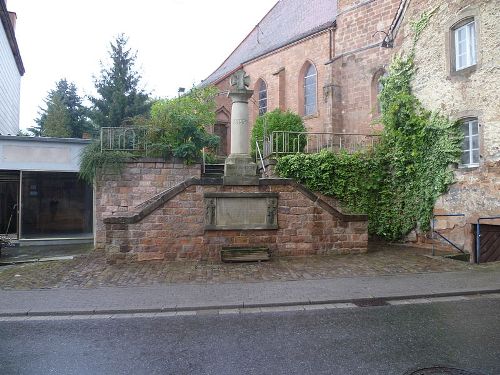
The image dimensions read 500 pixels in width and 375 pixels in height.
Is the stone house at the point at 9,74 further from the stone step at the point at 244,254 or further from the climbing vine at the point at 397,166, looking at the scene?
the stone step at the point at 244,254

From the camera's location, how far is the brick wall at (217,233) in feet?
35.1

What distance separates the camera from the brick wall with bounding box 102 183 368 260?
10688 mm

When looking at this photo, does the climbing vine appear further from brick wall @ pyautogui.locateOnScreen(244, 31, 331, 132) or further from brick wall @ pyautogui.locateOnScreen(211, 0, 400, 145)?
brick wall @ pyautogui.locateOnScreen(244, 31, 331, 132)

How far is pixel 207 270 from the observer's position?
388 inches

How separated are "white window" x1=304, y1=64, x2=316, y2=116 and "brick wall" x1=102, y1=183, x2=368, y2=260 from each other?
13.2m

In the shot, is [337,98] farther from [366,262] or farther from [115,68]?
[115,68]

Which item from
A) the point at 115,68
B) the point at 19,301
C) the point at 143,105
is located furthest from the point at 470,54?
the point at 115,68

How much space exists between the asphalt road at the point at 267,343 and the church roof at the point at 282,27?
18.6 meters

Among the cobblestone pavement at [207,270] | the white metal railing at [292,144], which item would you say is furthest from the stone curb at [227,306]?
the white metal railing at [292,144]

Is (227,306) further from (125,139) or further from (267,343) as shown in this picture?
(125,139)

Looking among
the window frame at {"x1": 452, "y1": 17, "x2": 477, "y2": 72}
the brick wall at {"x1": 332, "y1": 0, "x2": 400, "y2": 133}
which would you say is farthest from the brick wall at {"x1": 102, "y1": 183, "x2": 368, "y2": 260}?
the brick wall at {"x1": 332, "y1": 0, "x2": 400, "y2": 133}

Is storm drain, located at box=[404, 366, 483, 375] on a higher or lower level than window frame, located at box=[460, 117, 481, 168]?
lower

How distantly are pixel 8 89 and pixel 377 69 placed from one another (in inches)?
805

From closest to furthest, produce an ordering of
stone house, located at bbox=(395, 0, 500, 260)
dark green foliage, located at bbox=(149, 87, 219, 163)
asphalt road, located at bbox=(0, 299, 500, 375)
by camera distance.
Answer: asphalt road, located at bbox=(0, 299, 500, 375) → stone house, located at bbox=(395, 0, 500, 260) → dark green foliage, located at bbox=(149, 87, 219, 163)
